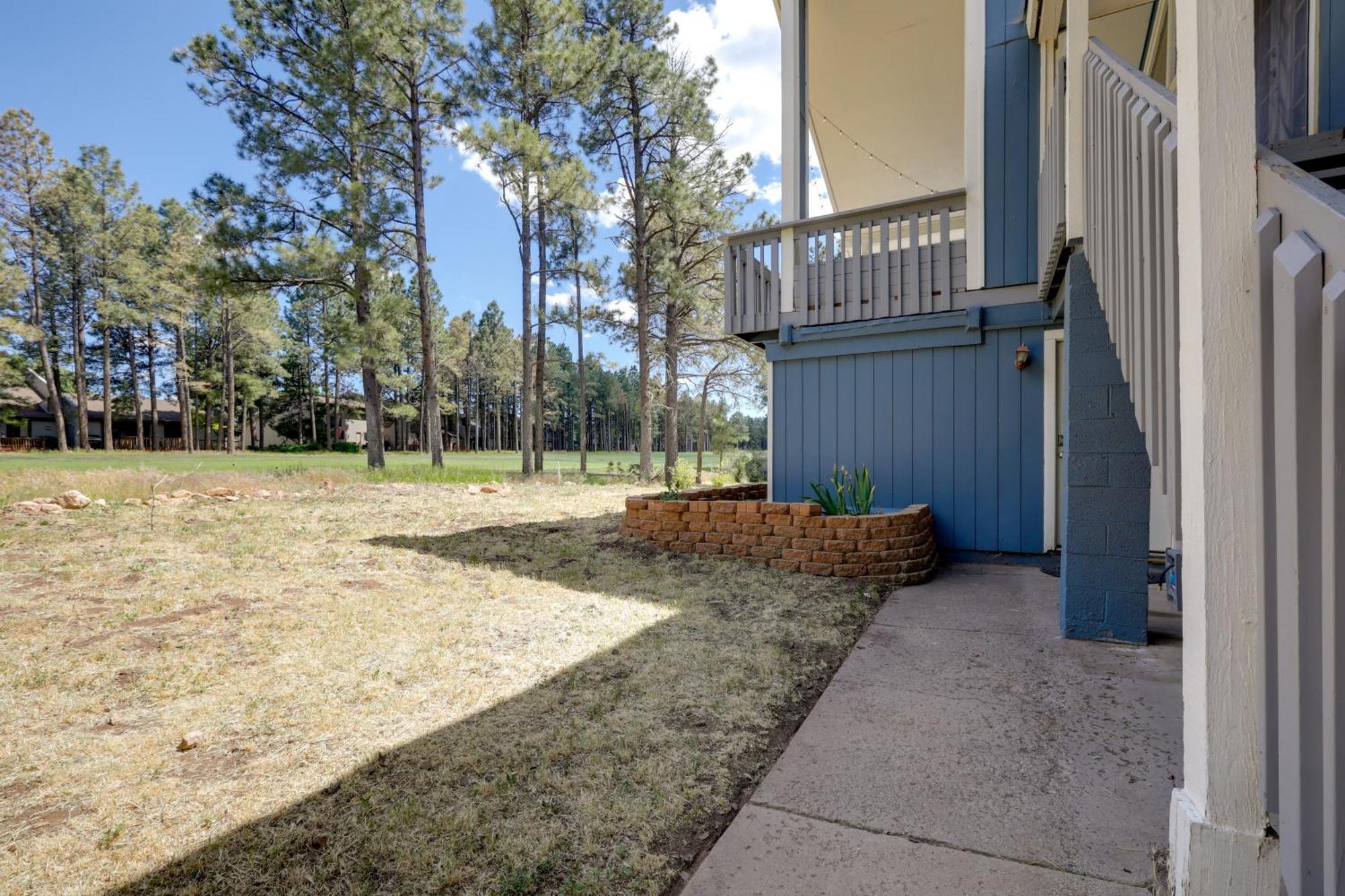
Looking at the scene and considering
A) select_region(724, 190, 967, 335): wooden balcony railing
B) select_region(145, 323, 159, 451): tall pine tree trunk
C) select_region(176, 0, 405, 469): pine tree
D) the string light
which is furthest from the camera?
select_region(145, 323, 159, 451): tall pine tree trunk

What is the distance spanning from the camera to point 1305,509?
0.78 metres

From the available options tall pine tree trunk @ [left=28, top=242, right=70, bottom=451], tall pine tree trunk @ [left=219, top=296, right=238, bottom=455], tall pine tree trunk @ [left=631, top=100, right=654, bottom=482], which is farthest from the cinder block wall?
tall pine tree trunk @ [left=219, top=296, right=238, bottom=455]

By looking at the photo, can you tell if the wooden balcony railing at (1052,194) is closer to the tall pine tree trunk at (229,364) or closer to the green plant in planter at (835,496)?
the green plant in planter at (835,496)

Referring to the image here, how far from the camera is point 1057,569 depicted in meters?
4.25

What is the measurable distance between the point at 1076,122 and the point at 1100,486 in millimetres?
1725

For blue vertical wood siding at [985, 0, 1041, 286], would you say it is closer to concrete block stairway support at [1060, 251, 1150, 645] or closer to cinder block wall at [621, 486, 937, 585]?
concrete block stairway support at [1060, 251, 1150, 645]

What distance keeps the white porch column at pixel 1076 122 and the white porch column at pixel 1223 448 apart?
1.89 metres

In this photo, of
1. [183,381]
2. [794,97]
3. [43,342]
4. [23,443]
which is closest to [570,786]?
[794,97]

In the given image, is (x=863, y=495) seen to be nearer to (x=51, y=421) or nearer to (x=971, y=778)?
(x=971, y=778)

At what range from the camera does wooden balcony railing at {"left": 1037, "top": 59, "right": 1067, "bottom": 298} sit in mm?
3080

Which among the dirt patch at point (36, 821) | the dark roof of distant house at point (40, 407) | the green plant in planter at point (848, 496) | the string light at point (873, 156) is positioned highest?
the string light at point (873, 156)

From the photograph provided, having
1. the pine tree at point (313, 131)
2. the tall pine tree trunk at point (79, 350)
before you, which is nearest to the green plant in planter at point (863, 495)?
the pine tree at point (313, 131)

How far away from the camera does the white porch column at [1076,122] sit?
8.79 feet

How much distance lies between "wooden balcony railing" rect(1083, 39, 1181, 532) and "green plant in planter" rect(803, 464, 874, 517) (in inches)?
97.1
